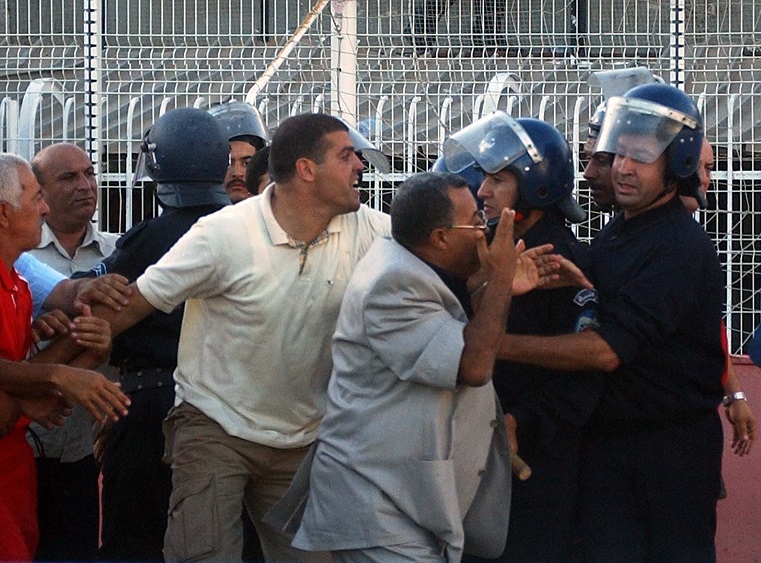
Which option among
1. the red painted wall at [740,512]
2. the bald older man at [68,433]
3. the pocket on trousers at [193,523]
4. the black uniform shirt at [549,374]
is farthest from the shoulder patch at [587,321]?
the red painted wall at [740,512]

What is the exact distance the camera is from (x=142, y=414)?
5.08 metres

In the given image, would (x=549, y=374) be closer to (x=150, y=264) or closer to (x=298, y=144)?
(x=298, y=144)

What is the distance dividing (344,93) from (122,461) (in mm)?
2362

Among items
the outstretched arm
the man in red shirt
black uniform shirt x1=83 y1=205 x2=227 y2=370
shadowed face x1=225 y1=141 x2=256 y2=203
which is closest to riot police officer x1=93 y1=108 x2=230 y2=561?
black uniform shirt x1=83 y1=205 x2=227 y2=370

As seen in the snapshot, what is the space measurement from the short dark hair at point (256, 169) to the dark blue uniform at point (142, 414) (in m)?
0.69

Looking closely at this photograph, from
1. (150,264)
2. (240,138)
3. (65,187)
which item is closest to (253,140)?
(240,138)

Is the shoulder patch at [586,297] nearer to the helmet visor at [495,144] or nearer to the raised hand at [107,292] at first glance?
the helmet visor at [495,144]

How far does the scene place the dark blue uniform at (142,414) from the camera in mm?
4957

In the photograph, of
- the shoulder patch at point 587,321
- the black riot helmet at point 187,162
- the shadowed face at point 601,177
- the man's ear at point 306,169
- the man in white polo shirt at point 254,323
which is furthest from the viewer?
the black riot helmet at point 187,162


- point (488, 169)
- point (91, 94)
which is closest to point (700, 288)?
point (488, 169)

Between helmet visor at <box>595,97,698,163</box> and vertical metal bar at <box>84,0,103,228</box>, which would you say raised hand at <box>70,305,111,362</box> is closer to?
helmet visor at <box>595,97,698,163</box>

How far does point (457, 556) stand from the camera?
3.96 metres

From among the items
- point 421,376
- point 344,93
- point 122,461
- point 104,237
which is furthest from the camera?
point 344,93

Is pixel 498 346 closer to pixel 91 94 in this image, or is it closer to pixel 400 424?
pixel 400 424
